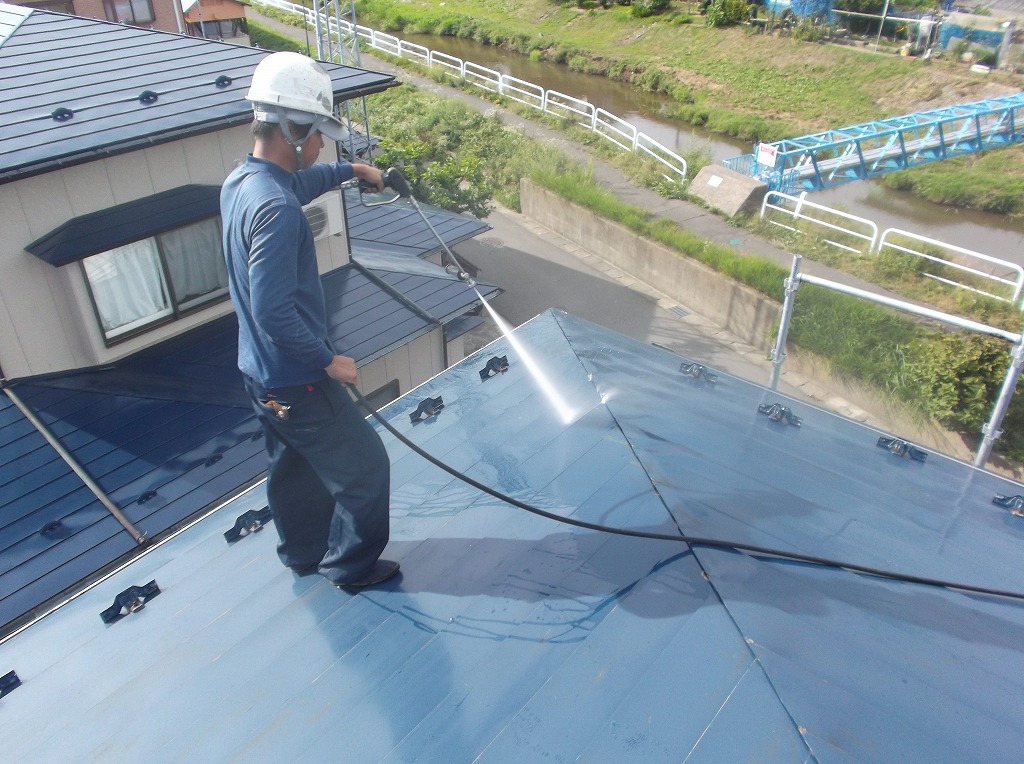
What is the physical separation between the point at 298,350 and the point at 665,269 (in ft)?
37.8

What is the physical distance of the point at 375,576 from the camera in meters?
3.53

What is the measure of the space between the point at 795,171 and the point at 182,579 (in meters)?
16.8

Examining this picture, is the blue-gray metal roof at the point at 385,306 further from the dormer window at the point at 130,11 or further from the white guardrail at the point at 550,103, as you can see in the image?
the dormer window at the point at 130,11

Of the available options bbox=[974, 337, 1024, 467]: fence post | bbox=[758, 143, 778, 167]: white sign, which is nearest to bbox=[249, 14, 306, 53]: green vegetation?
bbox=[758, 143, 778, 167]: white sign

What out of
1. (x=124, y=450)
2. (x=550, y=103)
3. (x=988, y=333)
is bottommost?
(x=550, y=103)

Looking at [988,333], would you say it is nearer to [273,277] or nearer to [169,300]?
[273,277]

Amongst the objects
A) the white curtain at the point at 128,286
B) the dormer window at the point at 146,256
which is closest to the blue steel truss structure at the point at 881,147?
the dormer window at the point at 146,256

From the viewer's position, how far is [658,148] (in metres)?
18.4

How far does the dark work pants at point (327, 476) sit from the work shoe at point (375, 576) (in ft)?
0.09

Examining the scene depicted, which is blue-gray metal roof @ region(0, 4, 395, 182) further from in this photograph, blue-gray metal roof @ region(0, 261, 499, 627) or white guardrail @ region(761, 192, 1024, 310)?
white guardrail @ region(761, 192, 1024, 310)

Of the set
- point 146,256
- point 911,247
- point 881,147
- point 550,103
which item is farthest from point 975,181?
point 146,256

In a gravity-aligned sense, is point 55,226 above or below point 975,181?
above

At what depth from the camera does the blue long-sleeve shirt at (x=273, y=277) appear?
2.92 m

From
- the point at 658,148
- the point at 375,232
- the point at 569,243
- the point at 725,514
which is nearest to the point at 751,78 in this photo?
the point at 658,148
